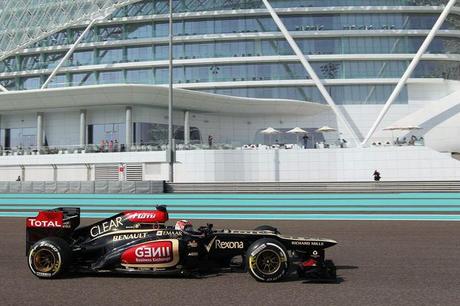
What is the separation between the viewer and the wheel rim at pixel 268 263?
566cm

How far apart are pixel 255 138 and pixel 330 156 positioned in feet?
31.0

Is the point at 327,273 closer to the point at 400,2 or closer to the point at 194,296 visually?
the point at 194,296

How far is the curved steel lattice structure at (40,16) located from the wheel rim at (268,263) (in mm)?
35518

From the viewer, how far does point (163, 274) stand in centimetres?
612

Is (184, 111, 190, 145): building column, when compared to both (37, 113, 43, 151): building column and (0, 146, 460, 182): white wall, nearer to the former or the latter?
(0, 146, 460, 182): white wall

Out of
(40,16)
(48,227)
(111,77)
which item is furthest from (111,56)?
(48,227)

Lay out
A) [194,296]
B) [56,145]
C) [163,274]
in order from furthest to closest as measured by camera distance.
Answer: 1. [56,145]
2. [163,274]
3. [194,296]

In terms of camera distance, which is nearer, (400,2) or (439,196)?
(439,196)

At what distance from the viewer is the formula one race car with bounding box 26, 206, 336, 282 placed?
18.6 feet

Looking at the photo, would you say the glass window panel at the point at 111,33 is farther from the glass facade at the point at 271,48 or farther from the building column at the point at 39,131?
the building column at the point at 39,131

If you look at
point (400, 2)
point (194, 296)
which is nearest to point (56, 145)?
point (400, 2)

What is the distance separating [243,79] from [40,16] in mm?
18766

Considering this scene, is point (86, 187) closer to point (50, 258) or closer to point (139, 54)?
point (139, 54)

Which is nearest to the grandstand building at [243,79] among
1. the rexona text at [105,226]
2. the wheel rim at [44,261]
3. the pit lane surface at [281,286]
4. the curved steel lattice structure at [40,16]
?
the curved steel lattice structure at [40,16]
